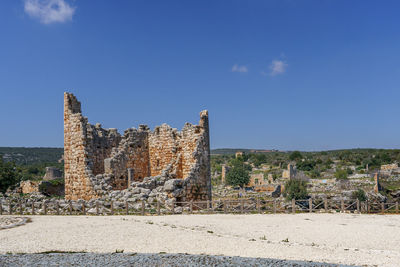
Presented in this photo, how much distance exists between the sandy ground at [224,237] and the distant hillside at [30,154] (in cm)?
8418

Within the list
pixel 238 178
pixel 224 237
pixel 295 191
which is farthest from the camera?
pixel 238 178

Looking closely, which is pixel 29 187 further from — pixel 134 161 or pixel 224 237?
pixel 224 237

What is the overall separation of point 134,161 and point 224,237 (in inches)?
492

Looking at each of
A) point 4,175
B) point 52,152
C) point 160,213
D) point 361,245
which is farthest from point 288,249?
point 52,152

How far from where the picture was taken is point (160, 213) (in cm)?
1720

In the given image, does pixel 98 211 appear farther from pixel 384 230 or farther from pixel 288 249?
pixel 384 230

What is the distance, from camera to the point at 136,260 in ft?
27.3

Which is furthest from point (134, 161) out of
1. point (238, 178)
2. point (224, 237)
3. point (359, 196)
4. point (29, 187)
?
point (238, 178)

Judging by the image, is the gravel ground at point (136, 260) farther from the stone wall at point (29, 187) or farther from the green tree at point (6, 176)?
the stone wall at point (29, 187)

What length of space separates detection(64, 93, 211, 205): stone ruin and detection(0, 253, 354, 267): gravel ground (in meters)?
9.39

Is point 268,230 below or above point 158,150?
below

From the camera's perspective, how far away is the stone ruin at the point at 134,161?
19.4 m

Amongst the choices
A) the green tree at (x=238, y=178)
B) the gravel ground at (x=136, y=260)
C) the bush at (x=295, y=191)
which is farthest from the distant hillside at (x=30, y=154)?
the gravel ground at (x=136, y=260)

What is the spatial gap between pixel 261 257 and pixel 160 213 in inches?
359
